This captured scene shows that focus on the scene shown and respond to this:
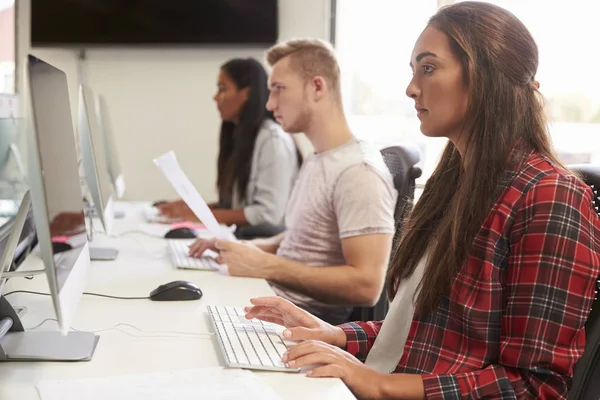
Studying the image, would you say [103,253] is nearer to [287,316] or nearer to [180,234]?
[180,234]

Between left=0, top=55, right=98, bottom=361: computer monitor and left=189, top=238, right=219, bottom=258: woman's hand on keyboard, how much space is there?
732 millimetres

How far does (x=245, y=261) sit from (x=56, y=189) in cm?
85

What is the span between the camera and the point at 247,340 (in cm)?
120

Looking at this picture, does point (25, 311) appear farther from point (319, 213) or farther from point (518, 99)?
point (518, 99)

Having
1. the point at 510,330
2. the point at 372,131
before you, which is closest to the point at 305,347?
the point at 510,330

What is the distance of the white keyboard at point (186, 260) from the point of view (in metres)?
1.91

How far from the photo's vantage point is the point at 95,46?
4.21 metres

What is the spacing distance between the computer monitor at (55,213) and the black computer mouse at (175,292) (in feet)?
0.94

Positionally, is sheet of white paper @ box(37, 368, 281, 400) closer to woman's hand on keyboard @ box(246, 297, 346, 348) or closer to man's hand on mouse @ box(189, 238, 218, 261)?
woman's hand on keyboard @ box(246, 297, 346, 348)

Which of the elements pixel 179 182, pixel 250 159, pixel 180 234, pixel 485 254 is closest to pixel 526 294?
pixel 485 254

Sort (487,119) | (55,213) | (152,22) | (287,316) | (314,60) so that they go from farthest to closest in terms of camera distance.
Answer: (152,22) < (314,60) < (287,316) < (487,119) < (55,213)

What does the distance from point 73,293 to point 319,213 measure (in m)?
0.95

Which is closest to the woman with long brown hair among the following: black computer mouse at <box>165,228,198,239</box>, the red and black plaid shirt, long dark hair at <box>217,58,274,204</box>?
the red and black plaid shirt

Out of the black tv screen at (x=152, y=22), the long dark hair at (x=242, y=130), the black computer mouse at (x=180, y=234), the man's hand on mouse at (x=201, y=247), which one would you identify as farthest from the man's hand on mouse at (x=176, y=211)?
the black tv screen at (x=152, y=22)
